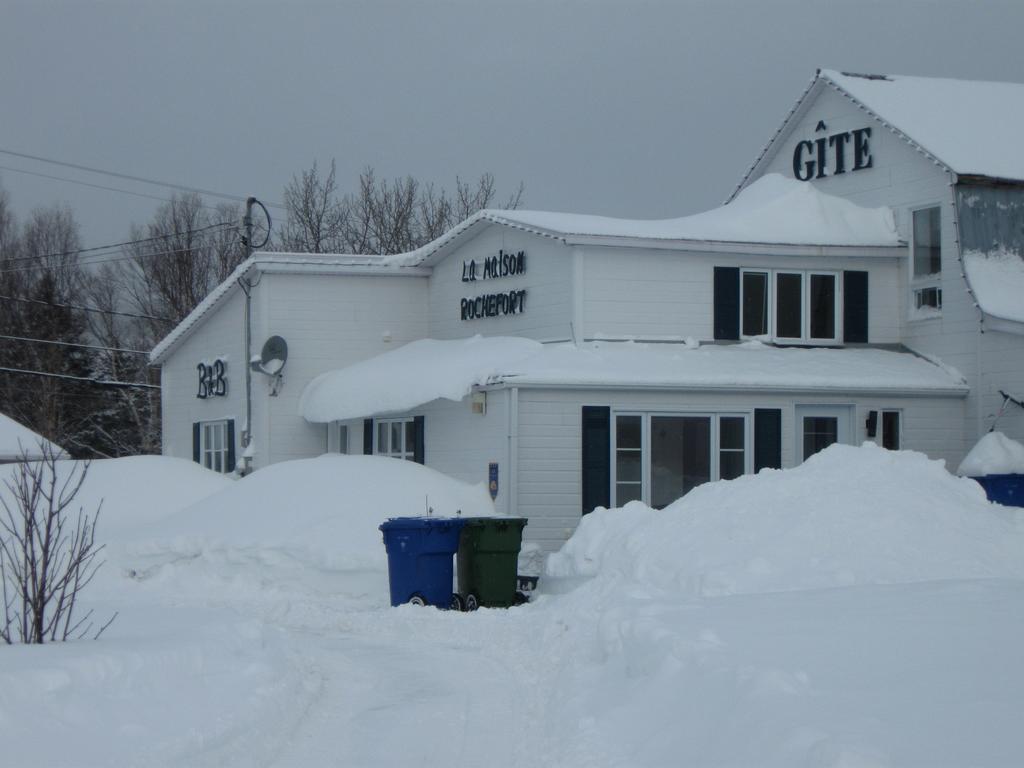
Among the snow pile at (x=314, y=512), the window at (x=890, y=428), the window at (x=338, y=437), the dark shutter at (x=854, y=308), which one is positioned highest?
the dark shutter at (x=854, y=308)

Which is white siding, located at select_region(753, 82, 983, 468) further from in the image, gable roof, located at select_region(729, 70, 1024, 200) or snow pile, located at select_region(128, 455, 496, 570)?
snow pile, located at select_region(128, 455, 496, 570)

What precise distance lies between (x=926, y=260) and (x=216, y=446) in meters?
16.1

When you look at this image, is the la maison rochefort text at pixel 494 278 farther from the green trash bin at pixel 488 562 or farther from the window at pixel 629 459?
the green trash bin at pixel 488 562

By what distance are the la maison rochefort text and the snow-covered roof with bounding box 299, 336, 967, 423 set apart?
0.70 metres

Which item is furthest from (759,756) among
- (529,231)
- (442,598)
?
(529,231)

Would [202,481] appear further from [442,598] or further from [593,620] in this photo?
[593,620]

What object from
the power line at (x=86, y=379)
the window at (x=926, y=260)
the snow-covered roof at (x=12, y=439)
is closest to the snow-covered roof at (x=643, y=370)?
the window at (x=926, y=260)

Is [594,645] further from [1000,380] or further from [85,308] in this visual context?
[85,308]

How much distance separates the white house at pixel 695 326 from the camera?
2222 centimetres

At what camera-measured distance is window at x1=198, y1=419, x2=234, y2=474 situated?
100ft

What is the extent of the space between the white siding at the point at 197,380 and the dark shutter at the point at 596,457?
33.1ft

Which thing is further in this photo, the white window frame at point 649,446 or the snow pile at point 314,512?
the white window frame at point 649,446

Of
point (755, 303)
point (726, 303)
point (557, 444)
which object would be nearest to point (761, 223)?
point (755, 303)

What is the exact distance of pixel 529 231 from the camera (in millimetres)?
24406
